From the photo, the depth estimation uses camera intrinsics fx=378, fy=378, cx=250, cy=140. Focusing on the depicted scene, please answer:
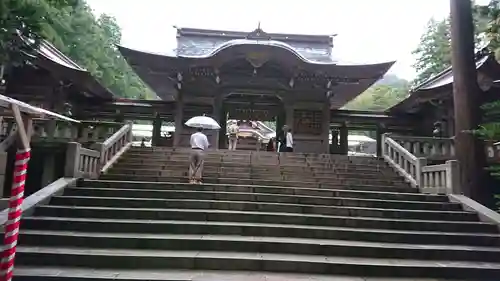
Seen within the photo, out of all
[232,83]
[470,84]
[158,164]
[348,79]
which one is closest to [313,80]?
[348,79]

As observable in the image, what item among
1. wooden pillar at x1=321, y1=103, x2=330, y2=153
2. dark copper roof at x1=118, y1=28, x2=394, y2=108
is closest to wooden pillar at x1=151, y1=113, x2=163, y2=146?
dark copper roof at x1=118, y1=28, x2=394, y2=108

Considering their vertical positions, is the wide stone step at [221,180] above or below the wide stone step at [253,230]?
above

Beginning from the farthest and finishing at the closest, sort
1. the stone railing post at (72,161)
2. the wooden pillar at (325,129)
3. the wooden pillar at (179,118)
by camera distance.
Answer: the wooden pillar at (325,129)
the wooden pillar at (179,118)
the stone railing post at (72,161)

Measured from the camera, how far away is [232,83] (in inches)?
581

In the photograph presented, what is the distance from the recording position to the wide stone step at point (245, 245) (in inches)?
218

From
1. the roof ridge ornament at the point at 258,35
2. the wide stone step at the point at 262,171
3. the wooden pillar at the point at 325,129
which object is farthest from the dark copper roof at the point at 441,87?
the roof ridge ornament at the point at 258,35

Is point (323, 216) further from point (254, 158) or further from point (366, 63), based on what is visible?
point (366, 63)

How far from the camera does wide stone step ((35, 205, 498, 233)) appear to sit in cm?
652

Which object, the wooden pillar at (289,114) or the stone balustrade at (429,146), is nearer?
the stone balustrade at (429,146)

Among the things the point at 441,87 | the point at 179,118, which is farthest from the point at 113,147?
the point at 441,87

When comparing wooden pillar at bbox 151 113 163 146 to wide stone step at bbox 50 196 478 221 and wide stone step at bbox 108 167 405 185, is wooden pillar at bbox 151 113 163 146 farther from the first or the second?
wide stone step at bbox 50 196 478 221

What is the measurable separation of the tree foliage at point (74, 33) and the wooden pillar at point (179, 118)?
4.34m

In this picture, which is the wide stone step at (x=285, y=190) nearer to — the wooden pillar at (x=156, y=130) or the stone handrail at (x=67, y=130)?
the stone handrail at (x=67, y=130)

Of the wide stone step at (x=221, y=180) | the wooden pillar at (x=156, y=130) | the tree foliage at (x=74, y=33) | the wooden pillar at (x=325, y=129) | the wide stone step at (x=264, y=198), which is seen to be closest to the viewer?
the tree foliage at (x=74, y=33)
